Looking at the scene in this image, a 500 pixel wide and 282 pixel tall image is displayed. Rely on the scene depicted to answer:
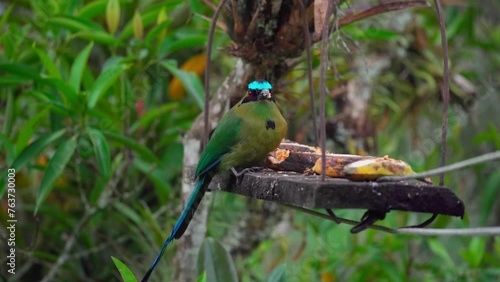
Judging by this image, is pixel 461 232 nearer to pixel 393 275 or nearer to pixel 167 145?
pixel 393 275

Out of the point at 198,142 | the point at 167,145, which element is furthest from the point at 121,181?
the point at 198,142

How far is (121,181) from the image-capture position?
422 cm

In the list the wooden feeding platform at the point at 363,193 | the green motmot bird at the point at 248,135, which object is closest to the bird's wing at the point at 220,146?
the green motmot bird at the point at 248,135

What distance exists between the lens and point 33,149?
133 inches

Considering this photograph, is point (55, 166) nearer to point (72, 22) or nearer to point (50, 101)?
point (50, 101)

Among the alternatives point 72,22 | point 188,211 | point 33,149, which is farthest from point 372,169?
point 72,22

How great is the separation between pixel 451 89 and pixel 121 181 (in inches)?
89.2

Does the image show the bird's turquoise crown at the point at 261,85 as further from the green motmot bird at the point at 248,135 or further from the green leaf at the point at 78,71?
the green leaf at the point at 78,71

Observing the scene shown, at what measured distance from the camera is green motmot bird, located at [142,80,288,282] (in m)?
2.65

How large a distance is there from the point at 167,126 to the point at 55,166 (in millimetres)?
1001

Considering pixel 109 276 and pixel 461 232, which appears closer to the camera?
pixel 461 232

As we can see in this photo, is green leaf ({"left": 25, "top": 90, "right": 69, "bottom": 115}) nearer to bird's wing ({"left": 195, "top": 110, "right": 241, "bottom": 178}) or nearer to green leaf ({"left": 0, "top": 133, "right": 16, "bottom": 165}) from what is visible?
green leaf ({"left": 0, "top": 133, "right": 16, "bottom": 165})

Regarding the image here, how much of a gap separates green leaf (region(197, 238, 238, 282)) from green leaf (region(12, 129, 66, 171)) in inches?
36.4

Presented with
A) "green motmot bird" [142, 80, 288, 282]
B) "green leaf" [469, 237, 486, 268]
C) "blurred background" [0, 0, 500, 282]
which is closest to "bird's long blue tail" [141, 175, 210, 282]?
"green motmot bird" [142, 80, 288, 282]
